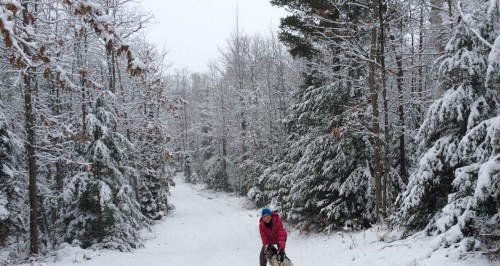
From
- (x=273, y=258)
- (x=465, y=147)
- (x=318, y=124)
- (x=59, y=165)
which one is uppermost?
(x=318, y=124)

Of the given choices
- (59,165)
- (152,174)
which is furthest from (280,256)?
(152,174)

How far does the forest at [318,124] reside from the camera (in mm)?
6152

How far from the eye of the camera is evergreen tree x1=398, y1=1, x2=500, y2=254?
5.67 meters

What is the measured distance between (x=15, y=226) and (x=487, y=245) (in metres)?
11.4

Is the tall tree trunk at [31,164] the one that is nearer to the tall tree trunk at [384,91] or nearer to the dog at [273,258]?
the dog at [273,258]

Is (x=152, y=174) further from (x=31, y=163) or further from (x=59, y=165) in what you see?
(x=31, y=163)

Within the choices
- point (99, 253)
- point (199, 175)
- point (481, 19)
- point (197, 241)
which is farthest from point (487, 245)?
point (199, 175)

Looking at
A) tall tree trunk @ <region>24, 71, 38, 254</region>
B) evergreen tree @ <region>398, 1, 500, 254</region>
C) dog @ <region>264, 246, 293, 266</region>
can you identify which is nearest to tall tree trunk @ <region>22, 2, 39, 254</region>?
tall tree trunk @ <region>24, 71, 38, 254</region>

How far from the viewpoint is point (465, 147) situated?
6406 mm

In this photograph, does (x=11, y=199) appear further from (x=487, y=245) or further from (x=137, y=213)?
(x=487, y=245)

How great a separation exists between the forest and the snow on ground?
21.1 inches

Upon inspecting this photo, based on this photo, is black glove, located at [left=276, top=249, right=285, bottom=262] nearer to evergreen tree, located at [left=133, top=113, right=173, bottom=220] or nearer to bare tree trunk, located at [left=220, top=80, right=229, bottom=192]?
evergreen tree, located at [left=133, top=113, right=173, bottom=220]

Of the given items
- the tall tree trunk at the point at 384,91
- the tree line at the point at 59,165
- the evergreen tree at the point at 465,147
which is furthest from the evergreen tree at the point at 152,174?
the evergreen tree at the point at 465,147

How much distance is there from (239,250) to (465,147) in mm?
10251
